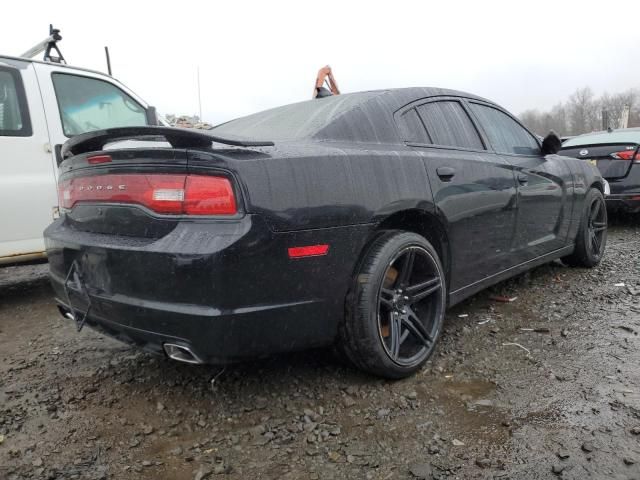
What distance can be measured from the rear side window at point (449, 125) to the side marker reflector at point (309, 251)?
1142mm

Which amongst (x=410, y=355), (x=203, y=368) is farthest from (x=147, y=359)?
(x=410, y=355)

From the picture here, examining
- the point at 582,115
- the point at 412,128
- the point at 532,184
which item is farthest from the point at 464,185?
the point at 582,115

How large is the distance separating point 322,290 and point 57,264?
1.30 metres

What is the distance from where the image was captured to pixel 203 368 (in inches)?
98.1

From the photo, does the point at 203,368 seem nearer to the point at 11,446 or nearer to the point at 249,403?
the point at 249,403

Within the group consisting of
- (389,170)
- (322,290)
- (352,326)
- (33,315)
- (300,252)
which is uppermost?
(389,170)

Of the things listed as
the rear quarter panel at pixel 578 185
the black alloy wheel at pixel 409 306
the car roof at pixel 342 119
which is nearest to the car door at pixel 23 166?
the car roof at pixel 342 119

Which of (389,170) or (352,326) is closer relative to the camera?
(352,326)

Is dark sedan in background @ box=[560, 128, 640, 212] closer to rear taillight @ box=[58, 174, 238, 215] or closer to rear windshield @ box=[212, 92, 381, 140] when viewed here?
rear windshield @ box=[212, 92, 381, 140]

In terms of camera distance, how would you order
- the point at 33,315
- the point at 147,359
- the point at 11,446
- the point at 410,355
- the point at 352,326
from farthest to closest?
1. the point at 33,315
2. the point at 147,359
3. the point at 410,355
4. the point at 352,326
5. the point at 11,446

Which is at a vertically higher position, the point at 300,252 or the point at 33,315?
the point at 300,252

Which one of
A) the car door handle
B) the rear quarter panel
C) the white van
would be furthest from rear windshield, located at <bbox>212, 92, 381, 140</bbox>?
the rear quarter panel

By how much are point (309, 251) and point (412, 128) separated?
3.65 feet

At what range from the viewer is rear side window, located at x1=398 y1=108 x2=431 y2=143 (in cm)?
256
